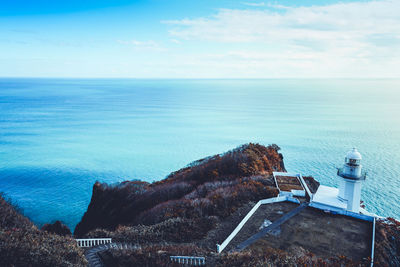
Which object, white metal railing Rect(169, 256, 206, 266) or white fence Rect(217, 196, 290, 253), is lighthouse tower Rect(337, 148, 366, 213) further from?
white metal railing Rect(169, 256, 206, 266)

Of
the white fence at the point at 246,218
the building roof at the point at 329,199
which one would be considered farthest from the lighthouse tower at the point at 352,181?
the white fence at the point at 246,218

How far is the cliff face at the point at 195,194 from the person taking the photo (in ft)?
54.1

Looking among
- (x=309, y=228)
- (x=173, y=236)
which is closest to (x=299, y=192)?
(x=309, y=228)

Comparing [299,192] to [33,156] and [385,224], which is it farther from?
[33,156]

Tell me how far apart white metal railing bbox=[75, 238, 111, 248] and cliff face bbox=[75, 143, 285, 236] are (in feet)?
11.5

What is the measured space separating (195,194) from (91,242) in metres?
8.75

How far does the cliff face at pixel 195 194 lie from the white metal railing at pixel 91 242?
11.5 feet

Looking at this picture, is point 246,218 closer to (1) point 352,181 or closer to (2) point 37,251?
(1) point 352,181

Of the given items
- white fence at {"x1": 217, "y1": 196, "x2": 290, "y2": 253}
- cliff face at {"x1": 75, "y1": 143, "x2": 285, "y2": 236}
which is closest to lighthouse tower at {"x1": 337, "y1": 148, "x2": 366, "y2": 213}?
white fence at {"x1": 217, "y1": 196, "x2": 290, "y2": 253}

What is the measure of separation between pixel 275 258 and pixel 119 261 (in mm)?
6218

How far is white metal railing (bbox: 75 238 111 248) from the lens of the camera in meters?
12.7

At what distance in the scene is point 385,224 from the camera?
14.7 meters

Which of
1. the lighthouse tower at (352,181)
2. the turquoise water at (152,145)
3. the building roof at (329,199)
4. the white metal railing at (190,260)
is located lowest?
the turquoise water at (152,145)

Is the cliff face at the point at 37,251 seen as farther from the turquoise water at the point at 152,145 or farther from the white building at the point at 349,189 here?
the turquoise water at the point at 152,145
